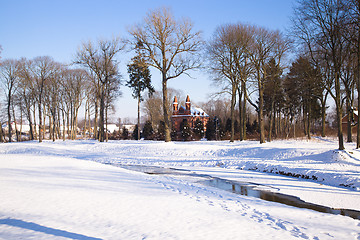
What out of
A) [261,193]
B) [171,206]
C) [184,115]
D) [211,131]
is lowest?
[261,193]

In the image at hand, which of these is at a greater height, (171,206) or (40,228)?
(40,228)

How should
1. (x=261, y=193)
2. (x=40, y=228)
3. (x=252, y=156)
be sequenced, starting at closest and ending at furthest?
(x=40, y=228), (x=261, y=193), (x=252, y=156)

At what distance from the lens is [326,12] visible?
18469 mm

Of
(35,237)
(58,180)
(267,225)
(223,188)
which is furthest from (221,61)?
(35,237)

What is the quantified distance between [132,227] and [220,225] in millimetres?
2142

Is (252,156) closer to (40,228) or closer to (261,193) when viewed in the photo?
(261,193)

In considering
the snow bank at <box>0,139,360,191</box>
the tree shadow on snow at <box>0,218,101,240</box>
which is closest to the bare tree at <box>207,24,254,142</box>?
the snow bank at <box>0,139,360,191</box>

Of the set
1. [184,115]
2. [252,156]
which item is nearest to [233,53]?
[252,156]

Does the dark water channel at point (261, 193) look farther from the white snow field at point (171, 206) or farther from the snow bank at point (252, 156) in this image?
the snow bank at point (252, 156)

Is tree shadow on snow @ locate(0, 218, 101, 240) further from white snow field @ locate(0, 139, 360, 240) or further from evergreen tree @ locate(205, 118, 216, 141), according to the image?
evergreen tree @ locate(205, 118, 216, 141)

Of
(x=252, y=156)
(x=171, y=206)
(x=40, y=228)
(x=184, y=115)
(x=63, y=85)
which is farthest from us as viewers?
(x=184, y=115)

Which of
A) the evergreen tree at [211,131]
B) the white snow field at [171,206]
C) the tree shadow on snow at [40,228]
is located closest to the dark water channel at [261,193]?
the white snow field at [171,206]

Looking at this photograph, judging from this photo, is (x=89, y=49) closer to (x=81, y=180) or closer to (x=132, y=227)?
(x=81, y=180)

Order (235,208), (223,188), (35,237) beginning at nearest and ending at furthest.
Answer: (35,237)
(235,208)
(223,188)
